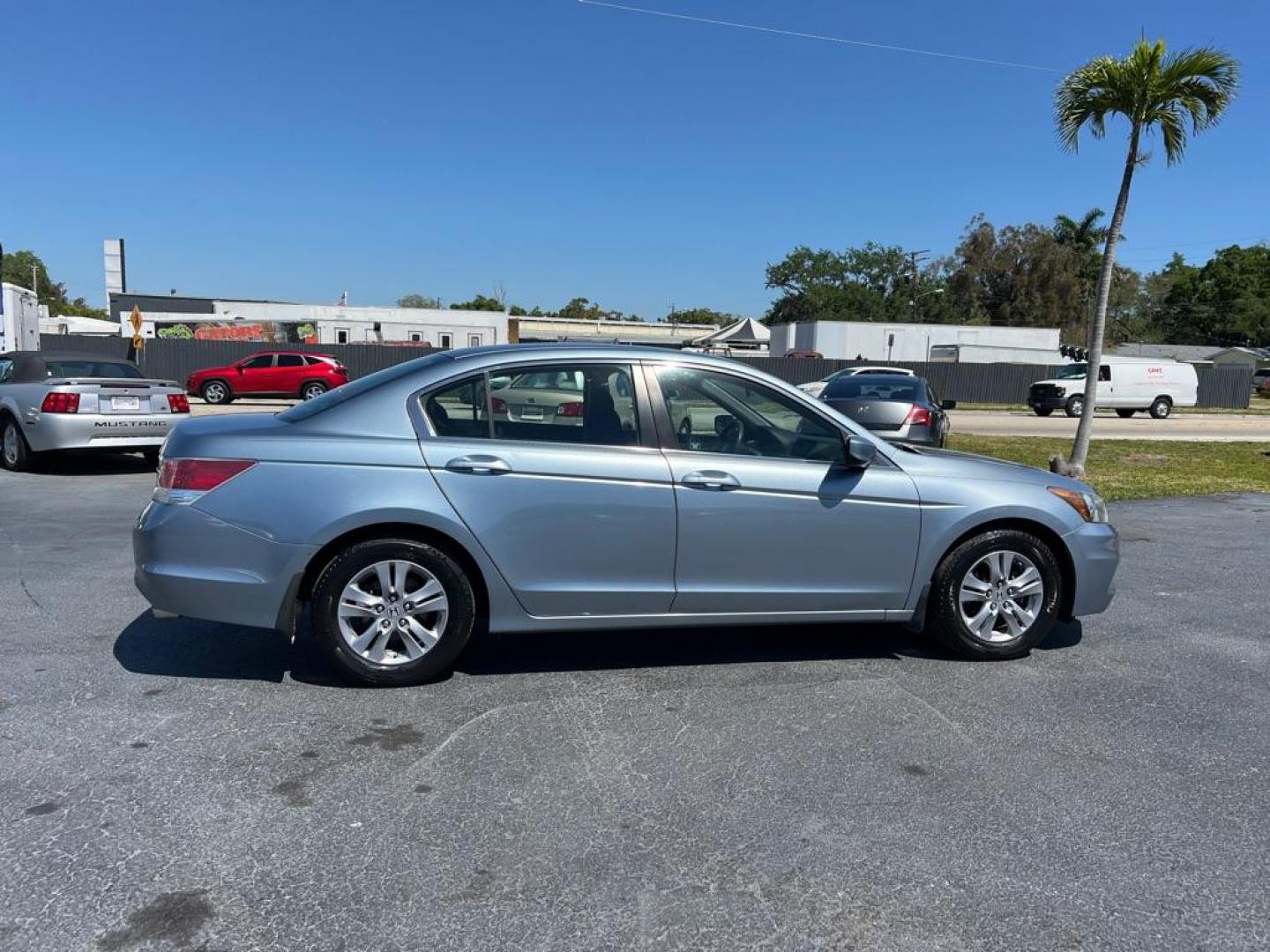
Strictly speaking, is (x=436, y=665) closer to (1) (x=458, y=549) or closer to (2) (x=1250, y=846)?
(1) (x=458, y=549)

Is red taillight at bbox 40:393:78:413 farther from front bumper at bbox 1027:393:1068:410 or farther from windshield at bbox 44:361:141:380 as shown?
front bumper at bbox 1027:393:1068:410

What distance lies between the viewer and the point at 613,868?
2.93 metres

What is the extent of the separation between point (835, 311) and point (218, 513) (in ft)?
295

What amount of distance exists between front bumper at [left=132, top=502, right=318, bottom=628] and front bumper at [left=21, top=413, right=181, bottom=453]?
7192mm

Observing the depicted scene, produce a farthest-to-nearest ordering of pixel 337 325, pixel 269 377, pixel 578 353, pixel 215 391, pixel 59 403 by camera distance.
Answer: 1. pixel 337 325
2. pixel 269 377
3. pixel 215 391
4. pixel 59 403
5. pixel 578 353

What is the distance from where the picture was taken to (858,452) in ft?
15.1

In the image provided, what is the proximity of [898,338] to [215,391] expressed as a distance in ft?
123

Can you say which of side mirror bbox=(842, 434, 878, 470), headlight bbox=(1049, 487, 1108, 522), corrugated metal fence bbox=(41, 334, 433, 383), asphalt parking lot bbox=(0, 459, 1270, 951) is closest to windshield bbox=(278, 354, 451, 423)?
asphalt parking lot bbox=(0, 459, 1270, 951)

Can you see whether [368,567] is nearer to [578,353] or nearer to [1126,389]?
[578,353]

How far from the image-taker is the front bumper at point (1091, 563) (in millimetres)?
4957

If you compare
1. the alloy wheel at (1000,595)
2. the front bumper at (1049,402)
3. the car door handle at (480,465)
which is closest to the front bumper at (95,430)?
the car door handle at (480,465)

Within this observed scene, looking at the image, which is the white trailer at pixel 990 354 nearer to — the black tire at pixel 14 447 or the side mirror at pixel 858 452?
the black tire at pixel 14 447

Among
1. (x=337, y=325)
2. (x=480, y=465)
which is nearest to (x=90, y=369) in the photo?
A: (x=480, y=465)

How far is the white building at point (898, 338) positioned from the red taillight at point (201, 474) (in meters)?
50.0
